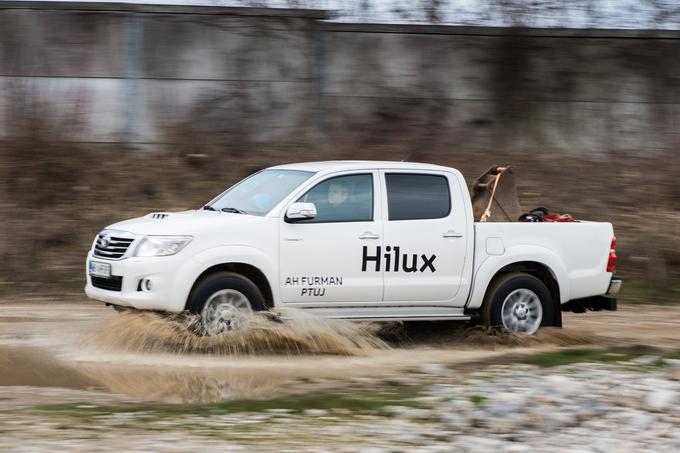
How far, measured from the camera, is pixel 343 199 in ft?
34.6

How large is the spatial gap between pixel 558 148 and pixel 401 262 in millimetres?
9890

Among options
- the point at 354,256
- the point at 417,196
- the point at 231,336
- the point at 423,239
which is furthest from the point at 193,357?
the point at 417,196

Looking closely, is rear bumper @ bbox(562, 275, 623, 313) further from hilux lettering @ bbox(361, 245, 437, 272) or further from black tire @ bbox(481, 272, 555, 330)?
hilux lettering @ bbox(361, 245, 437, 272)

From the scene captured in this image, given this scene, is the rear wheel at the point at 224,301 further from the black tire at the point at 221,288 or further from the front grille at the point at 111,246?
the front grille at the point at 111,246

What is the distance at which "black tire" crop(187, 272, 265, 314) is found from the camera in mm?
9727

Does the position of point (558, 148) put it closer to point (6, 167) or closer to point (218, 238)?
point (6, 167)

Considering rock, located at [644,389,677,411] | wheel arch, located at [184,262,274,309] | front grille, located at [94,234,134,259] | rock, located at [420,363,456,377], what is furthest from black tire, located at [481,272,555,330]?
front grille, located at [94,234,134,259]

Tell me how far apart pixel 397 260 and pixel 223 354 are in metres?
1.97

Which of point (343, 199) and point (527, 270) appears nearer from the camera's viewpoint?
point (343, 199)

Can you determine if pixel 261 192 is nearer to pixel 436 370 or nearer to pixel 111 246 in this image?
pixel 111 246

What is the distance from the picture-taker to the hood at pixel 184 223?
9.79 meters

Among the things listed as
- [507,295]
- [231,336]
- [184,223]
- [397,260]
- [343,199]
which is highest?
[343,199]

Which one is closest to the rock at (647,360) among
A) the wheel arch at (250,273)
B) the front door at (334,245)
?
the front door at (334,245)

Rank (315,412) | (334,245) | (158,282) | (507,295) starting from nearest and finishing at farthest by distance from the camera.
→ (315,412) → (158,282) → (334,245) → (507,295)
